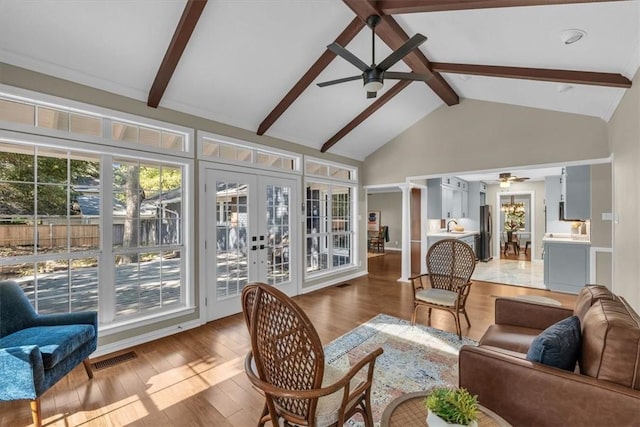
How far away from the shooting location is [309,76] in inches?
146

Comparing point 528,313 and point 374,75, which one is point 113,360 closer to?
point 374,75

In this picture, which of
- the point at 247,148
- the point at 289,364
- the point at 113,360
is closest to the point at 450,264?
the point at 289,364

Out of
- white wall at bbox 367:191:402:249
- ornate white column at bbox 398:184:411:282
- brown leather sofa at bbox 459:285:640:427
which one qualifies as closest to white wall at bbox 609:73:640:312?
brown leather sofa at bbox 459:285:640:427

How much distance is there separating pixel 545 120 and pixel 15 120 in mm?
6551

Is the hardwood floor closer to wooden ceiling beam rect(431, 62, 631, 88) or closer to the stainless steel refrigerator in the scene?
wooden ceiling beam rect(431, 62, 631, 88)

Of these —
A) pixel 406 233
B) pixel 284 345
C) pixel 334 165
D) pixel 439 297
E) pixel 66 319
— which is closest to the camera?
pixel 284 345

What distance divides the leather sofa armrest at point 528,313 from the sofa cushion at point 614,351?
3.21 feet

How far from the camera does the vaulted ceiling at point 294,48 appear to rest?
235 centimetres

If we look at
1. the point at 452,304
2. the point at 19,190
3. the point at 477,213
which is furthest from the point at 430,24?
the point at 477,213

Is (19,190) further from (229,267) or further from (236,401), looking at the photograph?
(236,401)

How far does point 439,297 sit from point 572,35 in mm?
2793

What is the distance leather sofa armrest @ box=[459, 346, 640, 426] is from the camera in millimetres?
1295

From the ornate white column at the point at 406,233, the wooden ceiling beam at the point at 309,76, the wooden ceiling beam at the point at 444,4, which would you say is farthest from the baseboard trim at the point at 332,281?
the wooden ceiling beam at the point at 444,4

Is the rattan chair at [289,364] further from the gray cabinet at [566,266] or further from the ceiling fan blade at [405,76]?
the gray cabinet at [566,266]
